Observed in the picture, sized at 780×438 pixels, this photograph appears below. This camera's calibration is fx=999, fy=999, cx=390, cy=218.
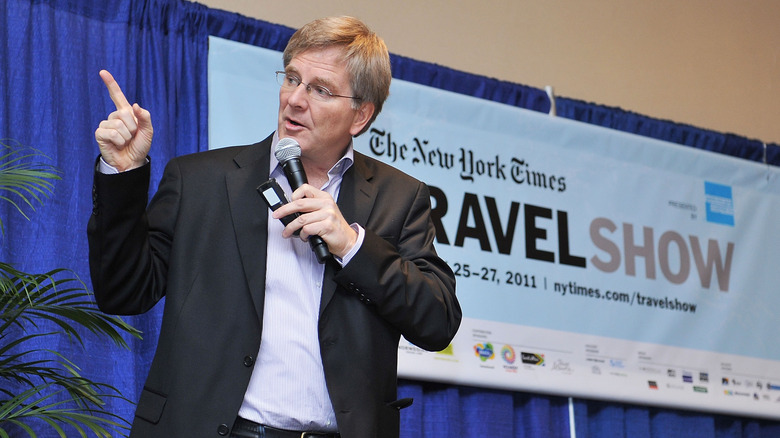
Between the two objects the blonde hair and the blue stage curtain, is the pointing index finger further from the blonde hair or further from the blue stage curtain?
the blue stage curtain

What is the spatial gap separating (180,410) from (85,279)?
5.64 feet

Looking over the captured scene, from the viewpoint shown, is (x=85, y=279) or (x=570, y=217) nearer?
(x=85, y=279)

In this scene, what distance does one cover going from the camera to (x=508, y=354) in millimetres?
3996

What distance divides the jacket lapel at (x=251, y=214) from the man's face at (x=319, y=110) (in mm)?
85

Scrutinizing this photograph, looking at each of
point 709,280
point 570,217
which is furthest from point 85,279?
point 709,280

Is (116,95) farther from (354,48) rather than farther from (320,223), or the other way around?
(354,48)

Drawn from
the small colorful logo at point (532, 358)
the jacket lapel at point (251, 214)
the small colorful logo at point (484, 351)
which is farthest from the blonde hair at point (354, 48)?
the small colorful logo at point (532, 358)

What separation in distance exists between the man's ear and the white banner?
1.48 m

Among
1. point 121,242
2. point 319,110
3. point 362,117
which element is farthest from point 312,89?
point 121,242

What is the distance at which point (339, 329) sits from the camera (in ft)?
6.07

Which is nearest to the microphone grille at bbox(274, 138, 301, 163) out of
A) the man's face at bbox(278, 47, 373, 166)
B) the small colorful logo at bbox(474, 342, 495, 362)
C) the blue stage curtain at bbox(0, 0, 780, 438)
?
the man's face at bbox(278, 47, 373, 166)

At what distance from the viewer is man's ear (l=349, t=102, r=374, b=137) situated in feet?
7.18

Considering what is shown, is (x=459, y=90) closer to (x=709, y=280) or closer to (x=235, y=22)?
(x=235, y=22)

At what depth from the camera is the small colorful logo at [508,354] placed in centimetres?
398
